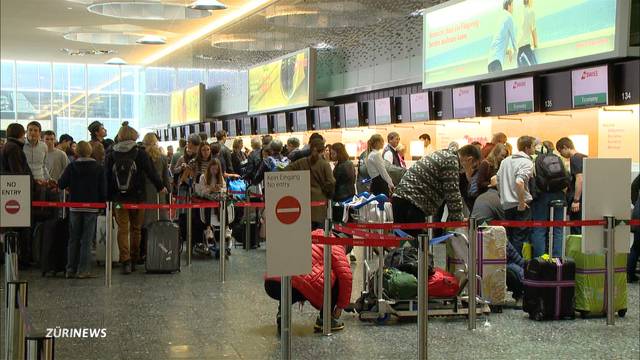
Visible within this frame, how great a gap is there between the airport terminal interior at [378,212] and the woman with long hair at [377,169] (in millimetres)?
30

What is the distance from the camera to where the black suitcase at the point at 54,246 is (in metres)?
9.41

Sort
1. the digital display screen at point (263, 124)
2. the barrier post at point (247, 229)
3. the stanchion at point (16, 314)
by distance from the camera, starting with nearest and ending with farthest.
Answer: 1. the stanchion at point (16, 314)
2. the barrier post at point (247, 229)
3. the digital display screen at point (263, 124)

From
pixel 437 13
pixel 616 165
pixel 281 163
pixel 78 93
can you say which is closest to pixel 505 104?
pixel 437 13

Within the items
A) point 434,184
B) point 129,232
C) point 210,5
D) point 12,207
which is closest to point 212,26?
point 210,5

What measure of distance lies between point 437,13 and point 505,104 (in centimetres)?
257

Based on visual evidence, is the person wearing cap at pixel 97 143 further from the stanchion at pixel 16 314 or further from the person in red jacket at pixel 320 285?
the stanchion at pixel 16 314

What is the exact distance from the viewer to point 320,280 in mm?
6324

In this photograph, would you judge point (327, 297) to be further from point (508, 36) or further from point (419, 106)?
point (419, 106)

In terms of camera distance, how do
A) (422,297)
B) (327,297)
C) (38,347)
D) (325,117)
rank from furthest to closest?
(325,117) < (327,297) < (422,297) < (38,347)

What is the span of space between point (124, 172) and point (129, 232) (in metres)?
0.89

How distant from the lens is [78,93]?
43.0m

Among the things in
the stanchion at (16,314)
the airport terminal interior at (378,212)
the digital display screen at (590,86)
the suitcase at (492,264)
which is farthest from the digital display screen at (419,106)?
the stanchion at (16,314)

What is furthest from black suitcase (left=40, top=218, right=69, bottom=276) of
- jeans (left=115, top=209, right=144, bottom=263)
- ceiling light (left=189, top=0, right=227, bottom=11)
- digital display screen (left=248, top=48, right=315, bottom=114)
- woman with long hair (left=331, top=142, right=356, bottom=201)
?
ceiling light (left=189, top=0, right=227, bottom=11)

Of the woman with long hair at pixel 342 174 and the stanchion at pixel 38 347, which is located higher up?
the woman with long hair at pixel 342 174
